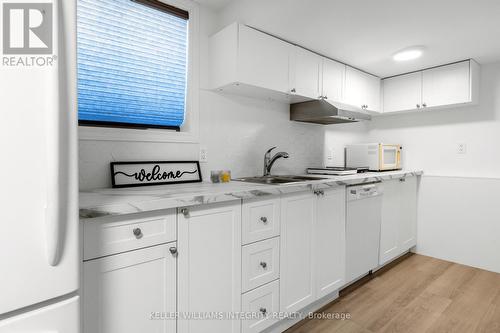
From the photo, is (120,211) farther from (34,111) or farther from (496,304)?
(496,304)

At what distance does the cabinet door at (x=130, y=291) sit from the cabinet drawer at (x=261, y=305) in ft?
1.49

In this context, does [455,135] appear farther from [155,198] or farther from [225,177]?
[155,198]

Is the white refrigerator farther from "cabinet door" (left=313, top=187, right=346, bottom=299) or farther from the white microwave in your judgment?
the white microwave

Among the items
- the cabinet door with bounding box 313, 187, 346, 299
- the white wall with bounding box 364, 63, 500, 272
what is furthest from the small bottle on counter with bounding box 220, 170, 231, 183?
the white wall with bounding box 364, 63, 500, 272

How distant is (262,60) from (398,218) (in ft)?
7.01

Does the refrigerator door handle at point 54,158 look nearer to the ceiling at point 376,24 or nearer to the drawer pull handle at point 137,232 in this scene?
the drawer pull handle at point 137,232

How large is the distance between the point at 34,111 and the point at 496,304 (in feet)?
10.2

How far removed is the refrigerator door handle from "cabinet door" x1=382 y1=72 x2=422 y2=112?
131 inches

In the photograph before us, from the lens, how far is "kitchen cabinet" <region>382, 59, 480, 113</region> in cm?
277

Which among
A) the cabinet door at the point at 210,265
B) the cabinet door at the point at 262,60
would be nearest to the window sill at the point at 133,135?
the cabinet door at the point at 262,60

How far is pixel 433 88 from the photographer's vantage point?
9.75 ft

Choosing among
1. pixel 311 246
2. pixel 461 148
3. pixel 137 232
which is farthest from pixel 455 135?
pixel 137 232

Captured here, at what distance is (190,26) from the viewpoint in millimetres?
1993

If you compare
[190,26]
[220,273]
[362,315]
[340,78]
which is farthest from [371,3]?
[362,315]
